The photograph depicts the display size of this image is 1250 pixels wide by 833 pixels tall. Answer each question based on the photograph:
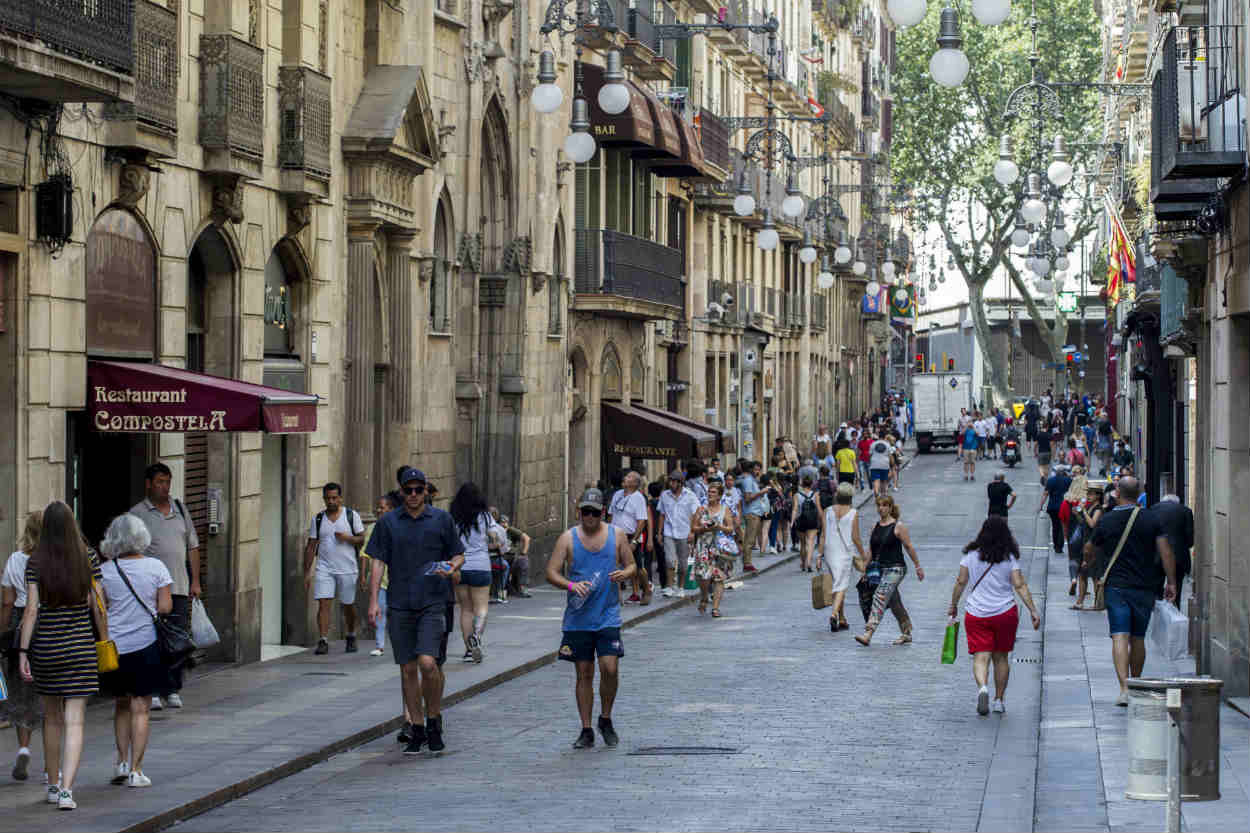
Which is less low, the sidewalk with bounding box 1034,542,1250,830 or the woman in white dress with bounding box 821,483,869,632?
the woman in white dress with bounding box 821,483,869,632

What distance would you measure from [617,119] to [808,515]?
7.83 metres

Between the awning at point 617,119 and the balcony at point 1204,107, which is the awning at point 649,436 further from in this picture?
the balcony at point 1204,107

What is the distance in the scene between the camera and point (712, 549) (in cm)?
2683

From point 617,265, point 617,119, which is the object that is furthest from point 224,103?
point 617,265

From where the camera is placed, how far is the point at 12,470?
49.7 ft

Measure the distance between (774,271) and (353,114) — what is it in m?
41.7

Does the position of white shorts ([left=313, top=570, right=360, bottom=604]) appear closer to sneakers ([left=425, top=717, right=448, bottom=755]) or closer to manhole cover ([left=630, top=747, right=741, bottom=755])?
sneakers ([left=425, top=717, right=448, bottom=755])

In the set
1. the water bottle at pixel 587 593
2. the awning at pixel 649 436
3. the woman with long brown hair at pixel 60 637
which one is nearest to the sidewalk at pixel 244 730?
the woman with long brown hair at pixel 60 637

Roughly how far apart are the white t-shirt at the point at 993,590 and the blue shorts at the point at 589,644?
338cm

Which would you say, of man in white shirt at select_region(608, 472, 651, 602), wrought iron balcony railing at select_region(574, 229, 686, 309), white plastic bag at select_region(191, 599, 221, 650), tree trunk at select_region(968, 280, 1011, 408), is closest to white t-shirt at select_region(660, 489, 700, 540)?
man in white shirt at select_region(608, 472, 651, 602)

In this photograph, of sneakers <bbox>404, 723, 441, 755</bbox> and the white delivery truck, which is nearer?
sneakers <bbox>404, 723, 441, 755</bbox>

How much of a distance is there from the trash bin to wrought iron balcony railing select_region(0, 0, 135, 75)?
8317 mm

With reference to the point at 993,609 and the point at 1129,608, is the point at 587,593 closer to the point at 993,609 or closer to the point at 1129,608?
the point at 993,609

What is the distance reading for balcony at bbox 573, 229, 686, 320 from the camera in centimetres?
3659
